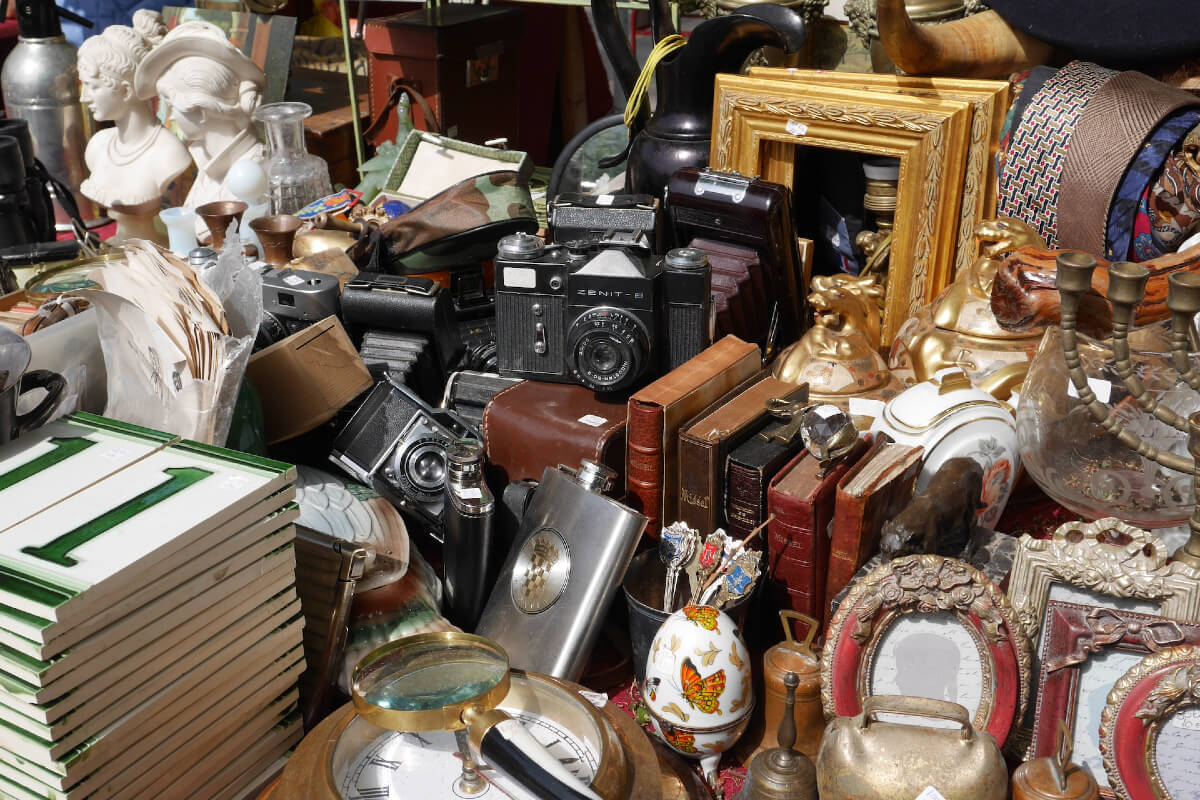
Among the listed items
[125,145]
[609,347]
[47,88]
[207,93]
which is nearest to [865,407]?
[609,347]

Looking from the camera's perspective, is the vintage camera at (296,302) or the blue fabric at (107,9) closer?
the vintage camera at (296,302)

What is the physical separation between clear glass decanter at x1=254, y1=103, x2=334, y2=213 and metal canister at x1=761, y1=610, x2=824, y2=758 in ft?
6.13

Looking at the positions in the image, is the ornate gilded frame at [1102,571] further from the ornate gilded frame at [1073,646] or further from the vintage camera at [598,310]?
the vintage camera at [598,310]

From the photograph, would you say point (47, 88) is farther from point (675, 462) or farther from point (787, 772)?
point (787, 772)

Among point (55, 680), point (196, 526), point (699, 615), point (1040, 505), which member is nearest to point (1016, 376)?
point (1040, 505)

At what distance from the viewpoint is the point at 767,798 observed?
1269 mm

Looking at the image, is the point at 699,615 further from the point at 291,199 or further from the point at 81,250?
the point at 291,199

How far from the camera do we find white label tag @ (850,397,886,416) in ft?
5.87

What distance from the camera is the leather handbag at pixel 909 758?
118 cm

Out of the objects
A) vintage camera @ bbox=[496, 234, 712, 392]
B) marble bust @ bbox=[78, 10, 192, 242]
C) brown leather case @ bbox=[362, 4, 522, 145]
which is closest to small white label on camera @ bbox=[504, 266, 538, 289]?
vintage camera @ bbox=[496, 234, 712, 392]

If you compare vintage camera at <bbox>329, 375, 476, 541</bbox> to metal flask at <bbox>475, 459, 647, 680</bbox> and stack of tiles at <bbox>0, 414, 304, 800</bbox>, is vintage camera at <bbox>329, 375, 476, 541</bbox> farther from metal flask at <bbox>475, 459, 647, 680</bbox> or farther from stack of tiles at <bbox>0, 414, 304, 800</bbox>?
stack of tiles at <bbox>0, 414, 304, 800</bbox>

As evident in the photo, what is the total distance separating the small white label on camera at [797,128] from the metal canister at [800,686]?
1.17 m

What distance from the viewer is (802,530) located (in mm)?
1569

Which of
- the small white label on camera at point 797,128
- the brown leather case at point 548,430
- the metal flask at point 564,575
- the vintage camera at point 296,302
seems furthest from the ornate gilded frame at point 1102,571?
the vintage camera at point 296,302
